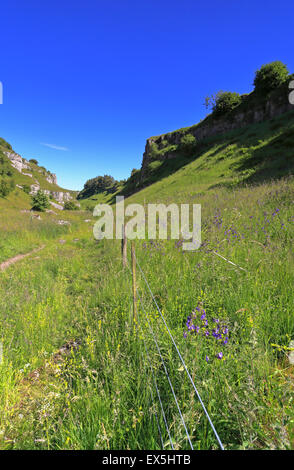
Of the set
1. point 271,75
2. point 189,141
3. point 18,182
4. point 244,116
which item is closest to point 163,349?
point 271,75

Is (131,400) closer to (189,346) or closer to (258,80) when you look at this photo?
A: (189,346)

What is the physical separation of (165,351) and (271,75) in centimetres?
4137

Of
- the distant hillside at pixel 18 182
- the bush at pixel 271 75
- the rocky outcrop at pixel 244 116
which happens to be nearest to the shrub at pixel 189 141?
the rocky outcrop at pixel 244 116

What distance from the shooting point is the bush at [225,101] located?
121 ft

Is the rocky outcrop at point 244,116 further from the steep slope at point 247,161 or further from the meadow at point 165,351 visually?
the meadow at point 165,351

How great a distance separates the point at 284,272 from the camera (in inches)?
116

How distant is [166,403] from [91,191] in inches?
6127

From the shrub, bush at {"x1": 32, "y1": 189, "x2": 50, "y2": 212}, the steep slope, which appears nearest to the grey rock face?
the shrub

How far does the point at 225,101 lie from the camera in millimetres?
37438

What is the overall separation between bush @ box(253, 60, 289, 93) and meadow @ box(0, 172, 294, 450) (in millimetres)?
35237

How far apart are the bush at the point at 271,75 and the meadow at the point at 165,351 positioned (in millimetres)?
35237

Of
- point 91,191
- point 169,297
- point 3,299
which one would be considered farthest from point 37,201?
point 91,191

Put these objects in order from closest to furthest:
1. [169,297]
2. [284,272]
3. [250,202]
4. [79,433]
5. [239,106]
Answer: [79,433], [284,272], [169,297], [250,202], [239,106]

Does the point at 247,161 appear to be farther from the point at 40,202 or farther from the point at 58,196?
the point at 58,196
